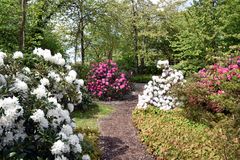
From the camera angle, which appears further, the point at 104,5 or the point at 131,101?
the point at 104,5

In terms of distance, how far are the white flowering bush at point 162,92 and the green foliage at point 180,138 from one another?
96cm

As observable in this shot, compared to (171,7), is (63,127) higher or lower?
lower

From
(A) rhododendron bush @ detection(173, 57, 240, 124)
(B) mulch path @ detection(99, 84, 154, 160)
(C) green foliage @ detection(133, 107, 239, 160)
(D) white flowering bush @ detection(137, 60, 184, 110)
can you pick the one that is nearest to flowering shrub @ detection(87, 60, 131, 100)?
(D) white flowering bush @ detection(137, 60, 184, 110)

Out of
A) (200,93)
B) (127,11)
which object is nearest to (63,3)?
(127,11)

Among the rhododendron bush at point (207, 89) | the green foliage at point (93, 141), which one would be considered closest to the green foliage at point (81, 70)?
the rhododendron bush at point (207, 89)

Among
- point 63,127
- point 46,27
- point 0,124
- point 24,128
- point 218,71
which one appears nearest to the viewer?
point 0,124

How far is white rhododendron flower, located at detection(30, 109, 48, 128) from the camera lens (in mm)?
3908

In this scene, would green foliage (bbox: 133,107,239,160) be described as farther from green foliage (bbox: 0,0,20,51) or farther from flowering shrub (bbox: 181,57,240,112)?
green foliage (bbox: 0,0,20,51)

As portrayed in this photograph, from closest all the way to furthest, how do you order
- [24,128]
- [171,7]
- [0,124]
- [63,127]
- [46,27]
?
[0,124], [24,128], [63,127], [46,27], [171,7]

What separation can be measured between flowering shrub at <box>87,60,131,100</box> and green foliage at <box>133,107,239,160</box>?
12.5ft

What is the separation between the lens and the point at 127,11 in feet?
83.1

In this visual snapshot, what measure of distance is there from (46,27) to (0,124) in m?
20.4

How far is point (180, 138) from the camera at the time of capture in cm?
783

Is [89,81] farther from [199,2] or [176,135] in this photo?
[176,135]
